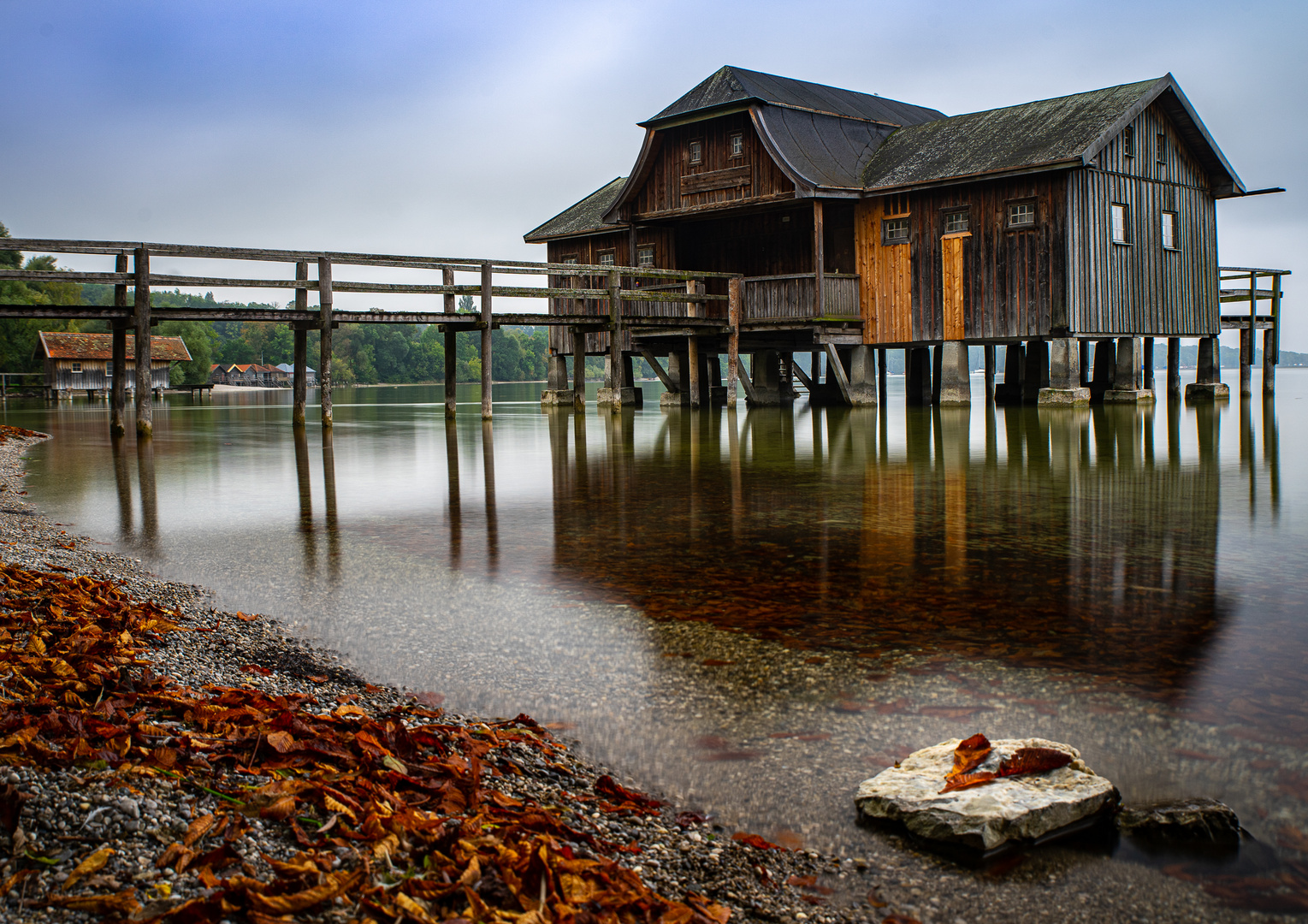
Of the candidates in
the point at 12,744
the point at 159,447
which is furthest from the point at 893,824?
the point at 159,447

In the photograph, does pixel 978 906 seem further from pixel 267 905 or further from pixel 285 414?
pixel 285 414

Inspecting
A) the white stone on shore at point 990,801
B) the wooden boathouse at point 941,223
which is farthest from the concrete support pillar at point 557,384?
the white stone on shore at point 990,801

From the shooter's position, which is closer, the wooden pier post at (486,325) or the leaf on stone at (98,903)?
the leaf on stone at (98,903)

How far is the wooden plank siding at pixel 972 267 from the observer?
2462 cm

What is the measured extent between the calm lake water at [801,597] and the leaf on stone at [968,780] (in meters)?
0.36

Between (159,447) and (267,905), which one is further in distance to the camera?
(159,447)

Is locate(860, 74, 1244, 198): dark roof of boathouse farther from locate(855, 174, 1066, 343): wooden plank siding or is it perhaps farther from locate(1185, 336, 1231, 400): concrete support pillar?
locate(1185, 336, 1231, 400): concrete support pillar

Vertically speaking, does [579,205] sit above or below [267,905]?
above

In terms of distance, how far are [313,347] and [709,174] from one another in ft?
376

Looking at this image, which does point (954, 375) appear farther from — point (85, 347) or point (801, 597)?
point (85, 347)

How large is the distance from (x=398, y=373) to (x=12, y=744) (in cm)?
12916

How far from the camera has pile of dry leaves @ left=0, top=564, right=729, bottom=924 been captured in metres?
2.68

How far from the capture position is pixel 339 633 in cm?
589

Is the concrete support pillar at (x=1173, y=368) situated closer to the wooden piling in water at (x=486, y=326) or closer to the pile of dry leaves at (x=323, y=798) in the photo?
the wooden piling in water at (x=486, y=326)
